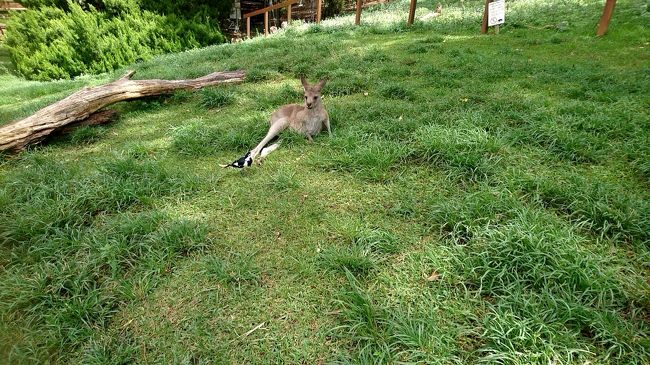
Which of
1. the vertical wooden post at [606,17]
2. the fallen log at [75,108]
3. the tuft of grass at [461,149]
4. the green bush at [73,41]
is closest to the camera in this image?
the tuft of grass at [461,149]

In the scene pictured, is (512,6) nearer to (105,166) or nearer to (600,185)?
(600,185)

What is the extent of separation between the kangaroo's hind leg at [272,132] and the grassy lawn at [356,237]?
0.25 m

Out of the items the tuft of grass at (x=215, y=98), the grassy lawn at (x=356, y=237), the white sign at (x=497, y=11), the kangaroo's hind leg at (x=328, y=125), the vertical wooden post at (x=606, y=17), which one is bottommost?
the grassy lawn at (x=356, y=237)

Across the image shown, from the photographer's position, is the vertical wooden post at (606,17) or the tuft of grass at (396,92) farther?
the vertical wooden post at (606,17)

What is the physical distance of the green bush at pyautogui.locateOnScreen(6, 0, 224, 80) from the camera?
12531 millimetres

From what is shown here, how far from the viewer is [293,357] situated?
2.02 m

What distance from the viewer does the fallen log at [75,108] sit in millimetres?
4738

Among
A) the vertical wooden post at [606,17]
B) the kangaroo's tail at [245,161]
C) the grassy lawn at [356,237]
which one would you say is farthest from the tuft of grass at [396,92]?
the vertical wooden post at [606,17]

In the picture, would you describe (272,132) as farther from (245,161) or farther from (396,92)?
(396,92)

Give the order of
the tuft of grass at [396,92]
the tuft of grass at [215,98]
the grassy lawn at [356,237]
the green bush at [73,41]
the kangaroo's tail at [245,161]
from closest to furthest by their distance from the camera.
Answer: the grassy lawn at [356,237] → the kangaroo's tail at [245,161] → the tuft of grass at [396,92] → the tuft of grass at [215,98] → the green bush at [73,41]

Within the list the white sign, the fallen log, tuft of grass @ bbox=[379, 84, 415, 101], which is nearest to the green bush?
the fallen log

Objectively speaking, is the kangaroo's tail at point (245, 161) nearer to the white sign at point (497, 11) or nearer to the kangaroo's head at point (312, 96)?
the kangaroo's head at point (312, 96)

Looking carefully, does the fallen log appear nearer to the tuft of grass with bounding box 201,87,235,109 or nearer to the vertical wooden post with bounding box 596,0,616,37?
the tuft of grass with bounding box 201,87,235,109

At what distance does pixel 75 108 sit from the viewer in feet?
17.4
